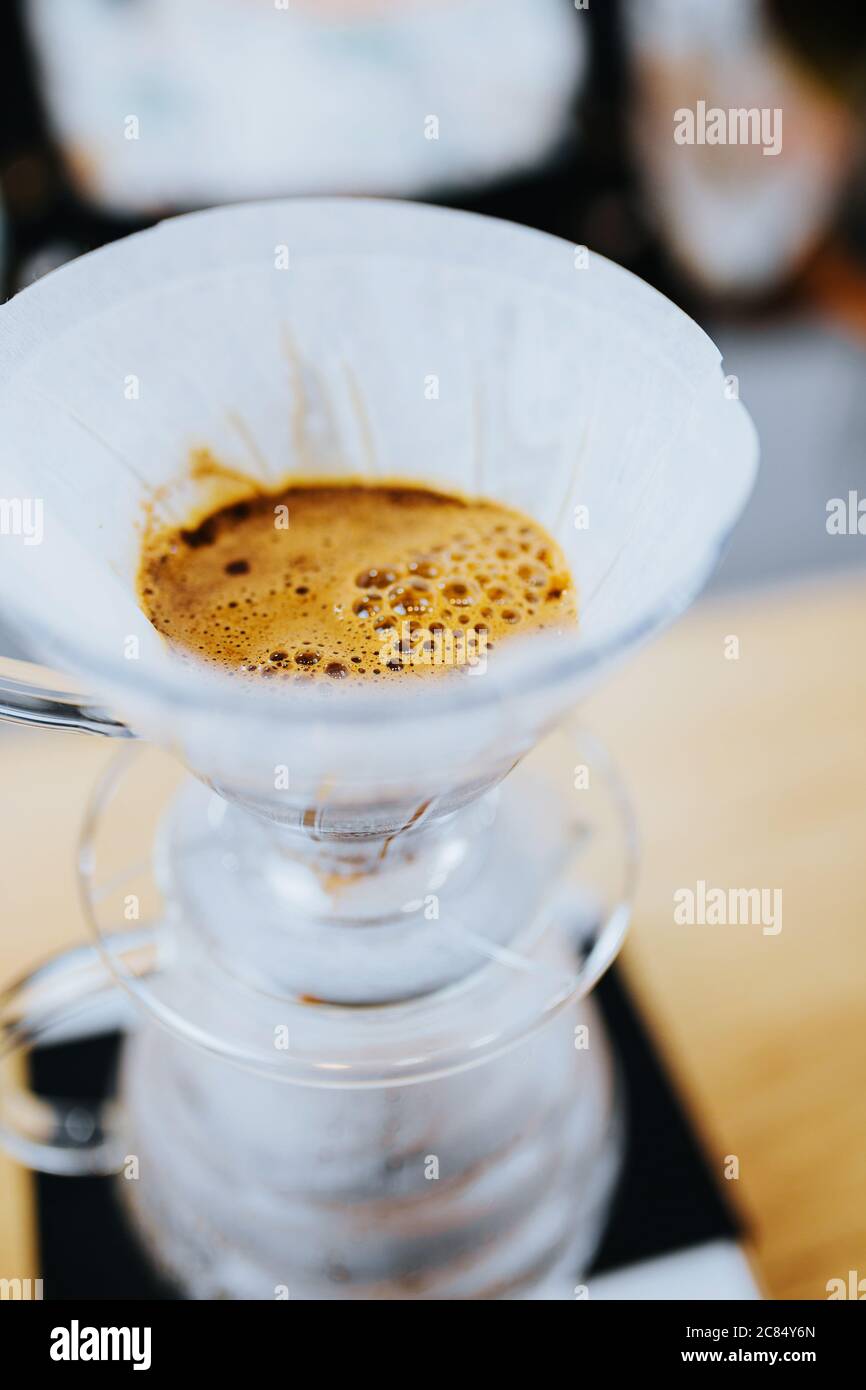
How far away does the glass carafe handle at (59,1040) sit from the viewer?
542 mm

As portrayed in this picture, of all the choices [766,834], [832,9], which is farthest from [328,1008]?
[832,9]

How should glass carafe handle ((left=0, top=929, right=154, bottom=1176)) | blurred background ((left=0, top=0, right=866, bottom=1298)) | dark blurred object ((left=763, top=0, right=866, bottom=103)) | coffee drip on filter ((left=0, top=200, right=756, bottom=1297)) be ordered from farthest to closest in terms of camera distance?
dark blurred object ((left=763, top=0, right=866, bottom=103)), blurred background ((left=0, top=0, right=866, bottom=1298)), glass carafe handle ((left=0, top=929, right=154, bottom=1176)), coffee drip on filter ((left=0, top=200, right=756, bottom=1297))

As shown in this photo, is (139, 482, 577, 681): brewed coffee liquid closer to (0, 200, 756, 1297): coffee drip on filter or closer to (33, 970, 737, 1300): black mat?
(0, 200, 756, 1297): coffee drip on filter

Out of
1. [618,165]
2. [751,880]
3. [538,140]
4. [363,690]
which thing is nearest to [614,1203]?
[751,880]

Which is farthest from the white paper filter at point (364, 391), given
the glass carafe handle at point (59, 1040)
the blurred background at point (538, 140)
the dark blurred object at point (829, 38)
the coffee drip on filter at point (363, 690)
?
the dark blurred object at point (829, 38)

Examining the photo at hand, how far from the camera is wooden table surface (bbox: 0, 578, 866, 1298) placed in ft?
2.13

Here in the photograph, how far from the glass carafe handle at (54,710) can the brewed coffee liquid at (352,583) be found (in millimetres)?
34

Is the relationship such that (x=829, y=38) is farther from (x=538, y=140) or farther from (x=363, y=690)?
(x=363, y=690)

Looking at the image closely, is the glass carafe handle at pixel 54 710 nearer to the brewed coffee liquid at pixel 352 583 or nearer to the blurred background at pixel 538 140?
the brewed coffee liquid at pixel 352 583

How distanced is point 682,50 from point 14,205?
3.41ft

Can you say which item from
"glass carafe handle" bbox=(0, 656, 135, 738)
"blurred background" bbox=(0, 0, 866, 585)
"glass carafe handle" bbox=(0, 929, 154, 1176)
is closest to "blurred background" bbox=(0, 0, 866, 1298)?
"blurred background" bbox=(0, 0, 866, 585)

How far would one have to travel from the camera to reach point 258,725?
11.5 inches

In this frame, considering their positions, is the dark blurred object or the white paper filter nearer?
the white paper filter

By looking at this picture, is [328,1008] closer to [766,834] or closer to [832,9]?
[766,834]
